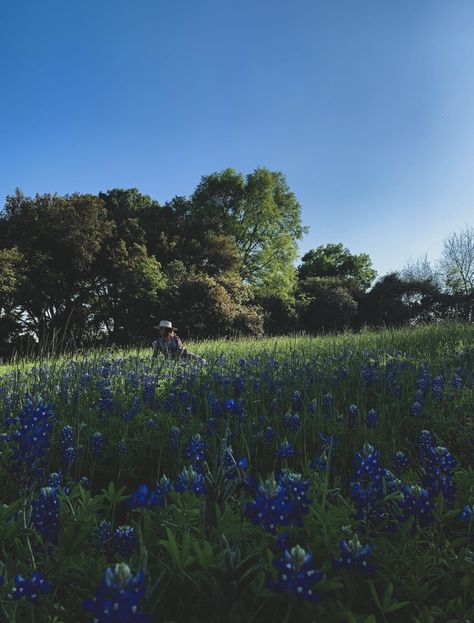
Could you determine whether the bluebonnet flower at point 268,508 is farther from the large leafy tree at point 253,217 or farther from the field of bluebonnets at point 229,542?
the large leafy tree at point 253,217

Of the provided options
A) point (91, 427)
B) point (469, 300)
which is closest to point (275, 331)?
point (469, 300)

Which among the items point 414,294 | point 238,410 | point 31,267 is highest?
point 31,267

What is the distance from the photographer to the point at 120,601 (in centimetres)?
91

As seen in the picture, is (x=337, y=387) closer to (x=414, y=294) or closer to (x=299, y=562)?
(x=299, y=562)

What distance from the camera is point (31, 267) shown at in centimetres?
2133

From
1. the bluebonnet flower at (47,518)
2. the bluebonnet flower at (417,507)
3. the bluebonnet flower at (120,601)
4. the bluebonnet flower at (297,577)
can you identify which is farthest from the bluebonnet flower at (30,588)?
the bluebonnet flower at (417,507)

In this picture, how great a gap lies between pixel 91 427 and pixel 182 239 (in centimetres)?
2364

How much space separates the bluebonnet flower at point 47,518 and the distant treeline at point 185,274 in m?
15.2

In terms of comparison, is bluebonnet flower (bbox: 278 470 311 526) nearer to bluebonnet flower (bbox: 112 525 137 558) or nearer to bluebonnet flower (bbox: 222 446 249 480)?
bluebonnet flower (bbox: 222 446 249 480)

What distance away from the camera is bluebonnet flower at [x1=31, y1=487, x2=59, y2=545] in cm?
145

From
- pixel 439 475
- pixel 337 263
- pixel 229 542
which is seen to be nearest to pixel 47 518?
pixel 229 542

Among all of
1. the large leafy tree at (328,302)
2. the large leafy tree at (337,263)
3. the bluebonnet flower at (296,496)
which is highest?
the large leafy tree at (337,263)

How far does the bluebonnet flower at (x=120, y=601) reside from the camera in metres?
0.91

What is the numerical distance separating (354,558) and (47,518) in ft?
3.32
